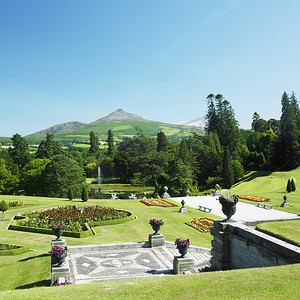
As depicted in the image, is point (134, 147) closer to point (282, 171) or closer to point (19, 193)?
point (19, 193)

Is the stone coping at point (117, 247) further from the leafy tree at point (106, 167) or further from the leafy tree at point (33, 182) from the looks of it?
the leafy tree at point (106, 167)

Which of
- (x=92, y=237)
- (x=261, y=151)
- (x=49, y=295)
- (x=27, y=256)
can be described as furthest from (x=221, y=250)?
(x=261, y=151)

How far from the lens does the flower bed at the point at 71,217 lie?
2366cm

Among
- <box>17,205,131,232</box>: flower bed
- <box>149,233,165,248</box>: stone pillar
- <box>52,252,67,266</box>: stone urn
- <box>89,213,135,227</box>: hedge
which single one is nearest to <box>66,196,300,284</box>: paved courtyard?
<box>149,233,165,248</box>: stone pillar

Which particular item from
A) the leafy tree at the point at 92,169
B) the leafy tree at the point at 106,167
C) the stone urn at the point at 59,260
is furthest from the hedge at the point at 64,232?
the leafy tree at the point at 92,169

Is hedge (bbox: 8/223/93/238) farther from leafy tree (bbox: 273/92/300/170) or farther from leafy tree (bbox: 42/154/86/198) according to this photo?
leafy tree (bbox: 273/92/300/170)

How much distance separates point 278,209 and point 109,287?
2729 centimetres

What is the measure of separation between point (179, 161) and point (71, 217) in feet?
106

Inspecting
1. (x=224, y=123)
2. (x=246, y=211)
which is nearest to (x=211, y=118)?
(x=224, y=123)

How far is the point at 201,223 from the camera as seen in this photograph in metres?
24.7

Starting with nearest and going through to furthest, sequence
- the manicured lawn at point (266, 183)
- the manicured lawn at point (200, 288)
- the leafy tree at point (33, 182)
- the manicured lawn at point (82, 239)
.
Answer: the manicured lawn at point (200, 288) < the manicured lawn at point (82, 239) < the manicured lawn at point (266, 183) < the leafy tree at point (33, 182)

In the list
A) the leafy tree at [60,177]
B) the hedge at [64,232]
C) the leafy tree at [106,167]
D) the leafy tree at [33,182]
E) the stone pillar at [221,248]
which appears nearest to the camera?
the stone pillar at [221,248]

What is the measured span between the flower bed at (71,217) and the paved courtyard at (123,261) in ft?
23.7

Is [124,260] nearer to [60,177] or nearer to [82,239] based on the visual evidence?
[82,239]
